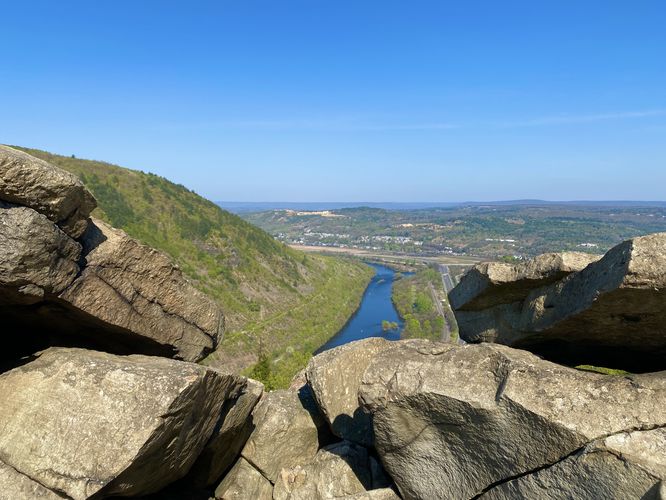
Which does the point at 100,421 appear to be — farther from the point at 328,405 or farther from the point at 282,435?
the point at 328,405

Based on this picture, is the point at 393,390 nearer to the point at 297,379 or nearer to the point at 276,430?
the point at 276,430

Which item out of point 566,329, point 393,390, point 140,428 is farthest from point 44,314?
point 566,329

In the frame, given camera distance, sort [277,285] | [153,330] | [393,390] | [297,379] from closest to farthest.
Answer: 1. [393,390]
2. [153,330]
3. [297,379]
4. [277,285]

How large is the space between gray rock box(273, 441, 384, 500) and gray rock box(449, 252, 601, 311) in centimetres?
560

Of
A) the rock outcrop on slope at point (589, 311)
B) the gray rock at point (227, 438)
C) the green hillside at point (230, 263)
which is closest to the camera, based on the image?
the rock outcrop on slope at point (589, 311)

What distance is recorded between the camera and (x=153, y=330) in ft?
40.0

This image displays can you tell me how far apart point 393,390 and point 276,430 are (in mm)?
5174

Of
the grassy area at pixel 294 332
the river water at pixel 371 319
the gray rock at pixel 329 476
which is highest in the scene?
the gray rock at pixel 329 476

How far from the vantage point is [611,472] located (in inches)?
306

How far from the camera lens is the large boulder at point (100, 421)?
852cm

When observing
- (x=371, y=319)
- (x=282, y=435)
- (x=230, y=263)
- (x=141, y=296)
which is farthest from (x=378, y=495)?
(x=371, y=319)

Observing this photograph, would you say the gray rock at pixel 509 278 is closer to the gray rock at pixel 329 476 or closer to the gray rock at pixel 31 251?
the gray rock at pixel 329 476

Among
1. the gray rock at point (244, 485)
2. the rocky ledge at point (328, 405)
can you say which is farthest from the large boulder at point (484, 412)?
the gray rock at point (244, 485)

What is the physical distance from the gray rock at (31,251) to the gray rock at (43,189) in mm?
250
